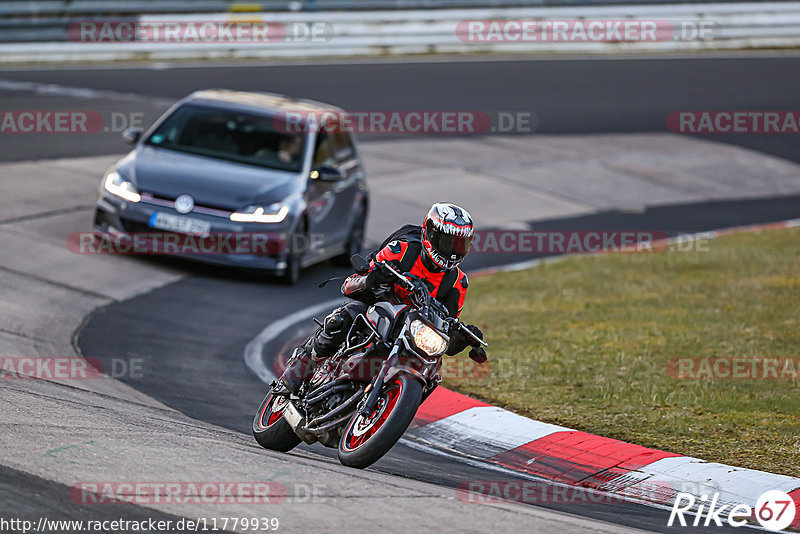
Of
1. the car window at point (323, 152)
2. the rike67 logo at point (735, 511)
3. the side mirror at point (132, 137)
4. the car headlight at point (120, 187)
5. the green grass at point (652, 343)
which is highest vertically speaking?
the side mirror at point (132, 137)

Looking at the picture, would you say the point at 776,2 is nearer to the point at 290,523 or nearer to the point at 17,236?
the point at 17,236

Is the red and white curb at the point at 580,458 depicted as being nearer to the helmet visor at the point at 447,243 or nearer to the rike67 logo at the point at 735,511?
the rike67 logo at the point at 735,511

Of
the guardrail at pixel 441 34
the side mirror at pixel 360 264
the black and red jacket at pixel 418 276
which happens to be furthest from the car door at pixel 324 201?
the guardrail at pixel 441 34

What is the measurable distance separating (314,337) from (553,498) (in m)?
1.79

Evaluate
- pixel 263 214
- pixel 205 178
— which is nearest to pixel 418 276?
pixel 263 214

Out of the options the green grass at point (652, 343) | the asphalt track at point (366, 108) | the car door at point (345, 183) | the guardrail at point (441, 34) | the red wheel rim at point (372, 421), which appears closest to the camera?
the red wheel rim at point (372, 421)

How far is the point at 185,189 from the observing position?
41.9 ft

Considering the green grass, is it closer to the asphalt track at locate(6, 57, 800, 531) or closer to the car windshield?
the asphalt track at locate(6, 57, 800, 531)

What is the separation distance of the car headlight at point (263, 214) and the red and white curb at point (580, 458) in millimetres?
4159

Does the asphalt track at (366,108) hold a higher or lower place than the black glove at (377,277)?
lower

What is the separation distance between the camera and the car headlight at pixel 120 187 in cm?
1277

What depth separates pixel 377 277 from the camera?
22.8 feet

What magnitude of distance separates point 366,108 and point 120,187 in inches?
410

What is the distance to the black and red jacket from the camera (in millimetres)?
7051
